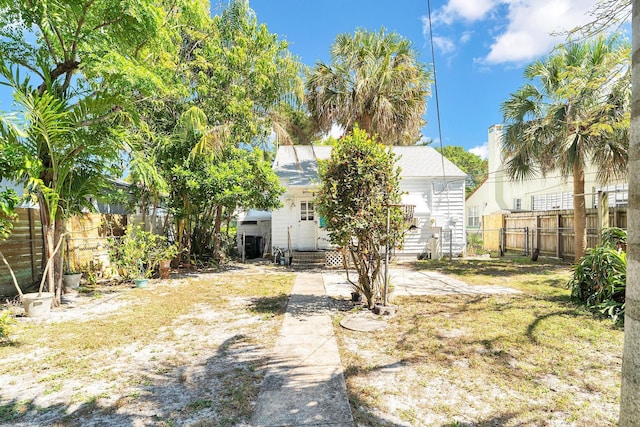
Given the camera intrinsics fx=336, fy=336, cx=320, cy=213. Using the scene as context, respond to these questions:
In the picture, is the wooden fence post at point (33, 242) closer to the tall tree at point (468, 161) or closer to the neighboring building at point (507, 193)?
the neighboring building at point (507, 193)

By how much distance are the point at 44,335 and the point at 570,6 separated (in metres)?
8.13

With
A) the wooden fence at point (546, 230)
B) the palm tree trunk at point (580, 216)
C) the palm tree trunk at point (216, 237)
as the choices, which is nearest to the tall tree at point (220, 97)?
the palm tree trunk at point (216, 237)

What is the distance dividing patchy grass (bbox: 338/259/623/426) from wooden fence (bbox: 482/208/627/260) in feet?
22.2

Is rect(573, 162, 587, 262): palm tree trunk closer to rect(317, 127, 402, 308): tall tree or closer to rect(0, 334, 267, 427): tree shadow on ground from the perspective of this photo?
rect(317, 127, 402, 308): tall tree

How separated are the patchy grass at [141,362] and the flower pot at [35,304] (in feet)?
0.63

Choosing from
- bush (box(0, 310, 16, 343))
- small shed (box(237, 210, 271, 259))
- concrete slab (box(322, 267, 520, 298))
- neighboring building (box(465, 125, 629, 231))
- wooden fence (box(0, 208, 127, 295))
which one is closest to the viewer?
bush (box(0, 310, 16, 343))

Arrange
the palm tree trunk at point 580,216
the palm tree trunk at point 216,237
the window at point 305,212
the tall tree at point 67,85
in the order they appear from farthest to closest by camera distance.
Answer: the window at point 305,212
the palm tree trunk at point 216,237
the palm tree trunk at point 580,216
the tall tree at point 67,85

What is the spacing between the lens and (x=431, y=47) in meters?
6.36

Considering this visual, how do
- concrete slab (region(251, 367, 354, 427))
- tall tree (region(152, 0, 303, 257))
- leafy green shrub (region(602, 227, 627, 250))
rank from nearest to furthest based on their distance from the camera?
1. concrete slab (region(251, 367, 354, 427))
2. leafy green shrub (region(602, 227, 627, 250))
3. tall tree (region(152, 0, 303, 257))

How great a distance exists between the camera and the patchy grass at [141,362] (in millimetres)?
2959

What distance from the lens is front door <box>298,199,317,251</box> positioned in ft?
44.1

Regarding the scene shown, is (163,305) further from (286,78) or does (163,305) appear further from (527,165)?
(527,165)

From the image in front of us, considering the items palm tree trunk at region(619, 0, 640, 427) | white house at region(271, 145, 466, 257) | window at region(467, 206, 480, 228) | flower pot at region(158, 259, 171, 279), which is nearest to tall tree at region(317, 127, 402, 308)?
palm tree trunk at region(619, 0, 640, 427)

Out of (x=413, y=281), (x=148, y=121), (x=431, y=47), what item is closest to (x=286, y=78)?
(x=148, y=121)
